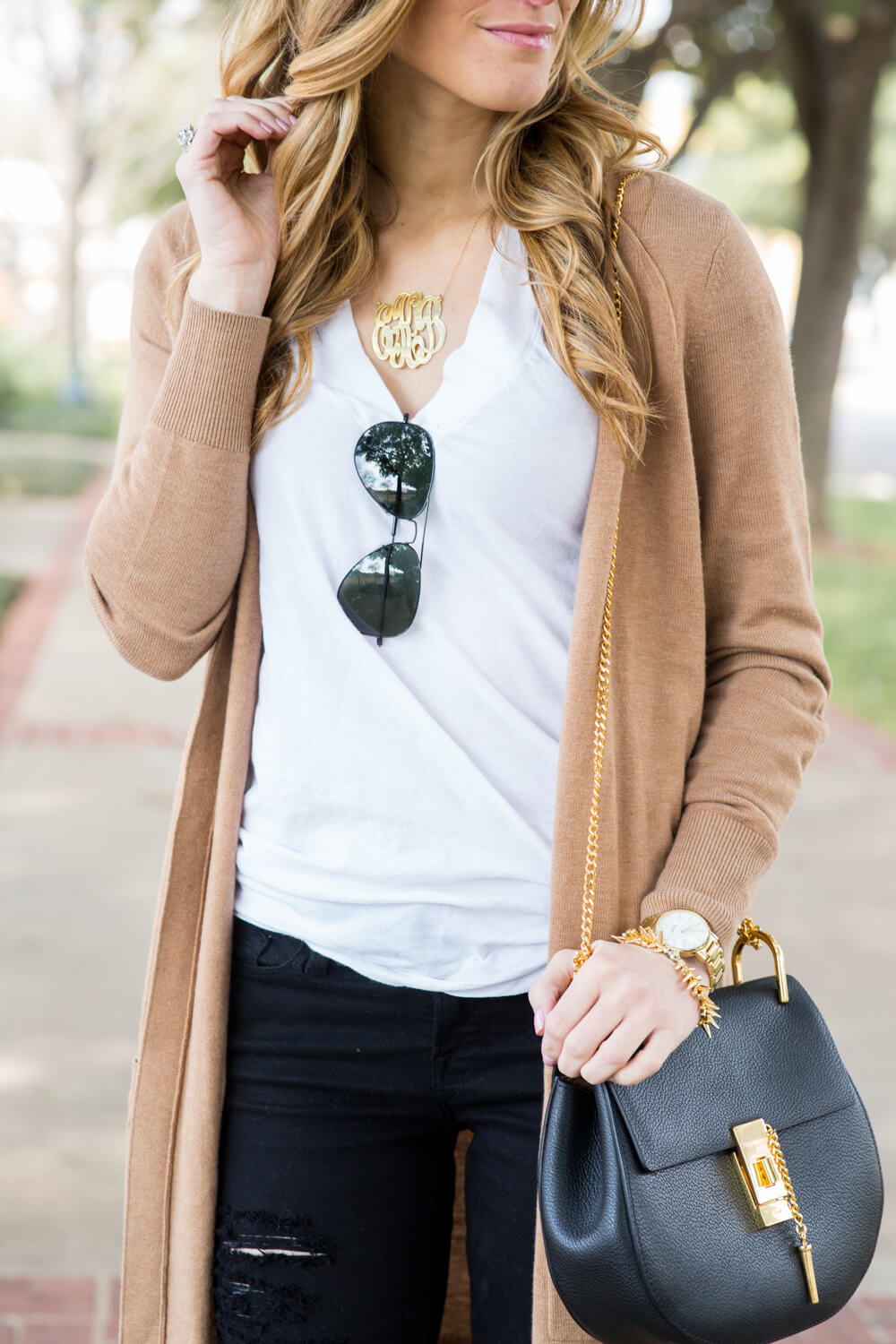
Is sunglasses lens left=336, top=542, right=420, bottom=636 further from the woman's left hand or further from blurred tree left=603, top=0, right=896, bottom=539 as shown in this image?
blurred tree left=603, top=0, right=896, bottom=539

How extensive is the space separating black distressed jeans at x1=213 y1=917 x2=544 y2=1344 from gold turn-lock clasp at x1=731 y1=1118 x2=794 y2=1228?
0.29m

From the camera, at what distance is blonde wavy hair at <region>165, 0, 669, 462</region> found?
171 centimetres

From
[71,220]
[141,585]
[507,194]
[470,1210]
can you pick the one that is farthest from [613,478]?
[71,220]

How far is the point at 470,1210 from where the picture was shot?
1802mm

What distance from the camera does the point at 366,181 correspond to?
75.5 inches

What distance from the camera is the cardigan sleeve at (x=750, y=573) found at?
1.68m

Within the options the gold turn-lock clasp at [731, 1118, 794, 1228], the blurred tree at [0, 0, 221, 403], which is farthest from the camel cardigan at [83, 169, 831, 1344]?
the blurred tree at [0, 0, 221, 403]

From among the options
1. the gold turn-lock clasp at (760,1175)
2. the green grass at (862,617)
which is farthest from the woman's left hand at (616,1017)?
the green grass at (862,617)

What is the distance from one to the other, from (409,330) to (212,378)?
0.82ft

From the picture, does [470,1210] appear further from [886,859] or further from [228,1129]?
[886,859]

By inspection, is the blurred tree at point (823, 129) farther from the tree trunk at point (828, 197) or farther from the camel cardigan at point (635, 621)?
the camel cardigan at point (635, 621)

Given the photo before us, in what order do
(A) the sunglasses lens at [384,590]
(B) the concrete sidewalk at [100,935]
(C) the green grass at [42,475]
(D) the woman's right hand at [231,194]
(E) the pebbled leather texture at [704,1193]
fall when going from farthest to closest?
(C) the green grass at [42,475], (B) the concrete sidewalk at [100,935], (D) the woman's right hand at [231,194], (A) the sunglasses lens at [384,590], (E) the pebbled leather texture at [704,1193]

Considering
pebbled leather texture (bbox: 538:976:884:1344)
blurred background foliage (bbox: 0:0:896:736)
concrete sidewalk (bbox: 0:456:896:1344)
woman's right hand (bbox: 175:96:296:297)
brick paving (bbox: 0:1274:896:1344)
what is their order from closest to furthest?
pebbled leather texture (bbox: 538:976:884:1344)
woman's right hand (bbox: 175:96:296:297)
brick paving (bbox: 0:1274:896:1344)
concrete sidewalk (bbox: 0:456:896:1344)
blurred background foliage (bbox: 0:0:896:736)

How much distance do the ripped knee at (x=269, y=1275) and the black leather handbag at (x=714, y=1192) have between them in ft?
1.22
